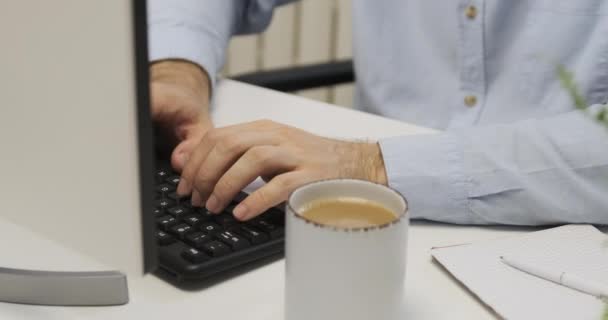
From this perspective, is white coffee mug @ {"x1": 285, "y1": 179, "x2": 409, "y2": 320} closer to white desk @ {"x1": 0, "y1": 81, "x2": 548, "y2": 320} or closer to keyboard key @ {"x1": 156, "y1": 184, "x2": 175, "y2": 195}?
white desk @ {"x1": 0, "y1": 81, "x2": 548, "y2": 320}

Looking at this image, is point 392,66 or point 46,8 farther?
point 392,66

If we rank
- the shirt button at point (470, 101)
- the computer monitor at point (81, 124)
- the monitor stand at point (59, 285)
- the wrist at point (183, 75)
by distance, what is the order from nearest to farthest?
the computer monitor at point (81, 124) < the monitor stand at point (59, 285) < the wrist at point (183, 75) < the shirt button at point (470, 101)

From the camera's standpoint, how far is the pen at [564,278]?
555mm

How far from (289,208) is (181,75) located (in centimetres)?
55

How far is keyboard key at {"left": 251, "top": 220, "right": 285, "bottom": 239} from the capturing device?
0.61 meters

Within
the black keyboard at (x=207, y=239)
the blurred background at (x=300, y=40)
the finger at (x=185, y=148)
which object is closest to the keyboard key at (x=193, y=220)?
the black keyboard at (x=207, y=239)

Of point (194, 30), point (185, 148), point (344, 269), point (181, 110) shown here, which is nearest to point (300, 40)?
point (194, 30)

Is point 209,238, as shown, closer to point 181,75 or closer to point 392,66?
→ point 181,75

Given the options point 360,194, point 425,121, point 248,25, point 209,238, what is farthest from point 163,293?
point 248,25

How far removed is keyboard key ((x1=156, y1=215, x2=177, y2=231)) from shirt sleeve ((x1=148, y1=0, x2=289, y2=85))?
0.43 m

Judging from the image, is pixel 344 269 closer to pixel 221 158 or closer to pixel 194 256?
pixel 194 256

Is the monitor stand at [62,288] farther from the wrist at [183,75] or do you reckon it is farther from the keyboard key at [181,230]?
the wrist at [183,75]

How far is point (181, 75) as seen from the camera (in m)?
0.99

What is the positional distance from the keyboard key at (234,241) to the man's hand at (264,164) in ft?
0.10
